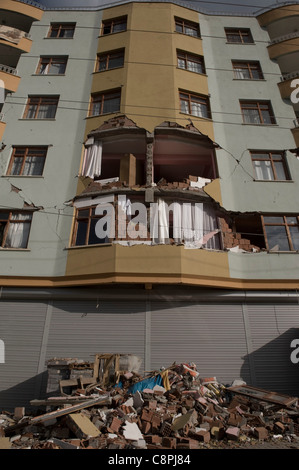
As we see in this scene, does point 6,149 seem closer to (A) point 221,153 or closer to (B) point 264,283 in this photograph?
(A) point 221,153

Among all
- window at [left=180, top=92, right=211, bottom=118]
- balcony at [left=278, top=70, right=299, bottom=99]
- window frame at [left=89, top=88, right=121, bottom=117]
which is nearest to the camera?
window at [left=180, top=92, right=211, bottom=118]

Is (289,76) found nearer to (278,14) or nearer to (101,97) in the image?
(278,14)

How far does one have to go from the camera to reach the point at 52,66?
16.4 meters

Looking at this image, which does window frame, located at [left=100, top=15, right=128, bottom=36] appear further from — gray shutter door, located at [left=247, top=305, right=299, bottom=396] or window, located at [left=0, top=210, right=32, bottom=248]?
gray shutter door, located at [left=247, top=305, right=299, bottom=396]

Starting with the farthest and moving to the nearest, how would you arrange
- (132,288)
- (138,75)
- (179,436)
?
(138,75)
(132,288)
(179,436)

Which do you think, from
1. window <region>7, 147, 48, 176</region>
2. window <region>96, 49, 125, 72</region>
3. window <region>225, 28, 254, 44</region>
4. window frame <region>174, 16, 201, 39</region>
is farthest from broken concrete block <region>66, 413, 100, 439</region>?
window <region>225, 28, 254, 44</region>

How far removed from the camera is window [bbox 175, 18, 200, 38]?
56.4ft

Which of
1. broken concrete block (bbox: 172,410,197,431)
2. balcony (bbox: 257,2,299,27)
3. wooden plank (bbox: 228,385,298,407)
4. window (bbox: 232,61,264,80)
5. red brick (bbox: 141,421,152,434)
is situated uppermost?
balcony (bbox: 257,2,299,27)

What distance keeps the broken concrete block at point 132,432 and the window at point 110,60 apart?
1627cm

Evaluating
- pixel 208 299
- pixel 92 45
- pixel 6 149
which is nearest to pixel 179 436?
pixel 208 299

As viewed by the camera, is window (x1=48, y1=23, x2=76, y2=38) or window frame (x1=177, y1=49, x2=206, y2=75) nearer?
window frame (x1=177, y1=49, x2=206, y2=75)

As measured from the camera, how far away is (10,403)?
10062 mm

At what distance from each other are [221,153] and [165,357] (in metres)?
9.13

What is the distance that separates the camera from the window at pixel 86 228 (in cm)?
1155
